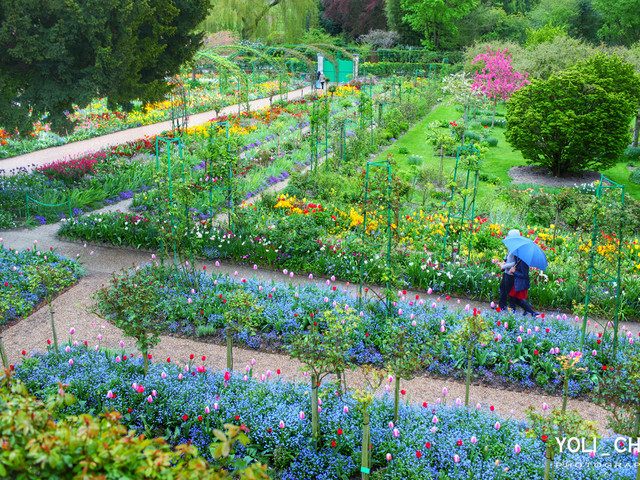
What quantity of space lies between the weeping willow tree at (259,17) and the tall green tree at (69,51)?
975 inches

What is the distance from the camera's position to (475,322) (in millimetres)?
4789

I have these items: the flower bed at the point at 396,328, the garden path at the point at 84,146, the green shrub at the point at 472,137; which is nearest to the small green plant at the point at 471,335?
the flower bed at the point at 396,328

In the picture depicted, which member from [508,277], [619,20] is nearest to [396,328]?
[508,277]

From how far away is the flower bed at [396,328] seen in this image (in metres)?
5.49

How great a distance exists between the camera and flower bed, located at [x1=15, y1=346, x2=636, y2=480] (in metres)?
4.08

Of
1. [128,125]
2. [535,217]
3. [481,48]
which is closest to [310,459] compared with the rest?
[535,217]

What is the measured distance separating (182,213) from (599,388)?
533cm

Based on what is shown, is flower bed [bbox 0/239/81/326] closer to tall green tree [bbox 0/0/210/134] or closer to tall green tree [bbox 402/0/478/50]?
tall green tree [bbox 0/0/210/134]

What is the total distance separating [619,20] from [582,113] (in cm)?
2984

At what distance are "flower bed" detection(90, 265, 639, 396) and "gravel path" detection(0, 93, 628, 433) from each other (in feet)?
0.62

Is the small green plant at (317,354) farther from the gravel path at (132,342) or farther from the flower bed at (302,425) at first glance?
the gravel path at (132,342)

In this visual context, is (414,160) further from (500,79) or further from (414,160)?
(500,79)

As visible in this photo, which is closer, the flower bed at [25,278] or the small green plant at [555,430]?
the small green plant at [555,430]

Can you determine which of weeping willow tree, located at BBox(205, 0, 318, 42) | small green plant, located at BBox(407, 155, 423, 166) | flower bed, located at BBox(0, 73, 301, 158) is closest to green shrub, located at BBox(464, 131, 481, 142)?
small green plant, located at BBox(407, 155, 423, 166)
